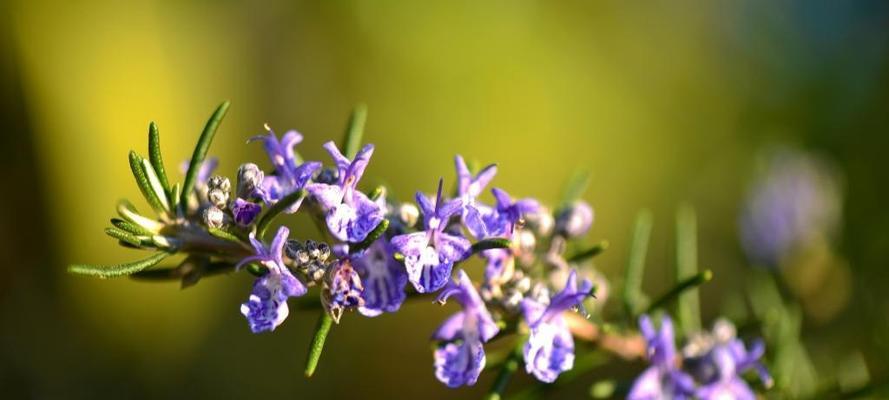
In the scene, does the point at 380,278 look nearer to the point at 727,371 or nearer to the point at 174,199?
the point at 174,199

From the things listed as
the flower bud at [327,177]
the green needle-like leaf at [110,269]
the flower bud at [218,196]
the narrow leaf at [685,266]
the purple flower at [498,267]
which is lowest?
the narrow leaf at [685,266]

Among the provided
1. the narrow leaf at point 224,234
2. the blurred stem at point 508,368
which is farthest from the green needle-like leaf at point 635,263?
the narrow leaf at point 224,234

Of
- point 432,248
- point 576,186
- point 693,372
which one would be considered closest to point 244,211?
point 432,248

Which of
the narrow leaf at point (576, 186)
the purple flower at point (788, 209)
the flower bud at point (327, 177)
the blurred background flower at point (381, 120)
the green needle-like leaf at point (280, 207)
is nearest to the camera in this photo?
the green needle-like leaf at point (280, 207)

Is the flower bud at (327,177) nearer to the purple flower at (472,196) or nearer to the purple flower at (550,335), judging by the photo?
the purple flower at (472,196)

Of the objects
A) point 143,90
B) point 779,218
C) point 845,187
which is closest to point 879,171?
point 845,187

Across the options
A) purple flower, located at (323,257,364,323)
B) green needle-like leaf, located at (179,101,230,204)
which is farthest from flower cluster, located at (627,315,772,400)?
green needle-like leaf, located at (179,101,230,204)

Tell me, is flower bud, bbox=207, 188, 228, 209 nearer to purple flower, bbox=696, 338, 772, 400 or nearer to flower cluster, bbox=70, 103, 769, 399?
flower cluster, bbox=70, 103, 769, 399

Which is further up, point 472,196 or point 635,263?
point 472,196
